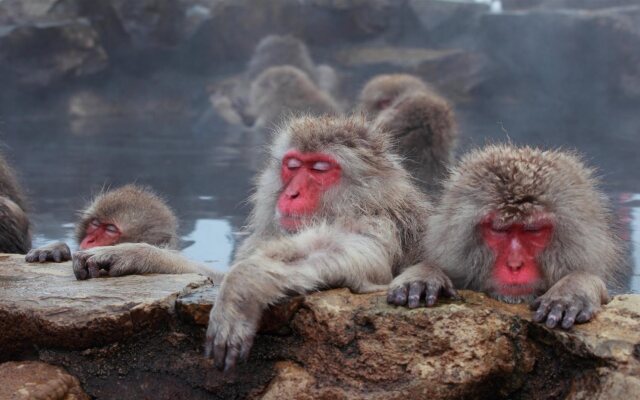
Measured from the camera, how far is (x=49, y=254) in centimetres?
457

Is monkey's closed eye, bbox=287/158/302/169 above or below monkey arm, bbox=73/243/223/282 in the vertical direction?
above

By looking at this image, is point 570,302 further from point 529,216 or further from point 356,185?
point 356,185

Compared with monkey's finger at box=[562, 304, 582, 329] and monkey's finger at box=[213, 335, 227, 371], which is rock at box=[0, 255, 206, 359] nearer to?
monkey's finger at box=[213, 335, 227, 371]

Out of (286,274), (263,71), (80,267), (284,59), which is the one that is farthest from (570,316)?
(284,59)

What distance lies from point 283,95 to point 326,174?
620 cm

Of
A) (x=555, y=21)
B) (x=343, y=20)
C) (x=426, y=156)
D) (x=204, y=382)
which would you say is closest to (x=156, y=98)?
(x=343, y=20)

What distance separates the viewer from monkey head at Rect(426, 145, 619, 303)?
143 inches

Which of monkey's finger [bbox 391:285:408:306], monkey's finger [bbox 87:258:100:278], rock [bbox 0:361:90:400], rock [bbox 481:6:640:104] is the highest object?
rock [bbox 481:6:640:104]

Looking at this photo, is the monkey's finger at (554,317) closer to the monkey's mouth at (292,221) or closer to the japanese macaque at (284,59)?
the monkey's mouth at (292,221)

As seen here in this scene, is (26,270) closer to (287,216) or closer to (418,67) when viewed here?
(287,216)

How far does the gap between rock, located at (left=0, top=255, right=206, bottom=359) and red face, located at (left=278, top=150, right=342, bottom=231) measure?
1.84ft

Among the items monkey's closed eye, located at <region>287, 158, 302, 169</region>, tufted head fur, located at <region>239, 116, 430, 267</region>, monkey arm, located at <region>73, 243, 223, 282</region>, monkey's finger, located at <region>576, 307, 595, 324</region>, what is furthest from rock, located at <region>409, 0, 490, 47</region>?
monkey's finger, located at <region>576, 307, 595, 324</region>

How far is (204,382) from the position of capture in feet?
11.8

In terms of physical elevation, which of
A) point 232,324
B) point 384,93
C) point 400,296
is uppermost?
point 384,93
